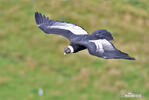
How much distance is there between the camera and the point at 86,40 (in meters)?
22.0

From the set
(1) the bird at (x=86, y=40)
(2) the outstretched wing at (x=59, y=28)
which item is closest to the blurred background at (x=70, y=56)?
(2) the outstretched wing at (x=59, y=28)

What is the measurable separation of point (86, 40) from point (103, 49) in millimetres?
1857

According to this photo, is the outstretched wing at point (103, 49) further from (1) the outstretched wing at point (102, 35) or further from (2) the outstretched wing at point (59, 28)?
(2) the outstretched wing at point (59, 28)

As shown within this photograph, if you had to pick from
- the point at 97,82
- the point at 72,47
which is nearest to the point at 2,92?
the point at 97,82

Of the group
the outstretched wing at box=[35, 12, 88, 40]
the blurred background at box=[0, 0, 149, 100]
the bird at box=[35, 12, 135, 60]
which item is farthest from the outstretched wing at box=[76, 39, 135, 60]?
the blurred background at box=[0, 0, 149, 100]

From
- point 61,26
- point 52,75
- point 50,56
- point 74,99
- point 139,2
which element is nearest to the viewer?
point 61,26

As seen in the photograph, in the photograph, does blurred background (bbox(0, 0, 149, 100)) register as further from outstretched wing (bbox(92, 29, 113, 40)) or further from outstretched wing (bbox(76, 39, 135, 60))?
outstretched wing (bbox(76, 39, 135, 60))

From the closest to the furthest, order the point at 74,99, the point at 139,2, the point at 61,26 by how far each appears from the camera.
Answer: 1. the point at 61,26
2. the point at 74,99
3. the point at 139,2

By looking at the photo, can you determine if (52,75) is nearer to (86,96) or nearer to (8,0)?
(86,96)

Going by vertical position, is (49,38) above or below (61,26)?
below

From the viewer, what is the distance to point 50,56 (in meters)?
36.0

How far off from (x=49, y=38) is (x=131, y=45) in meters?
6.63

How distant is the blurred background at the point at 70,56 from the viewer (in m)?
31.8

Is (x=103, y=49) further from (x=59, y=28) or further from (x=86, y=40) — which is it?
(x=59, y=28)
